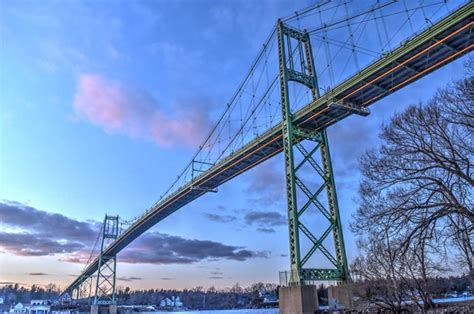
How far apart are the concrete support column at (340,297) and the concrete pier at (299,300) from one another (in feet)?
4.44

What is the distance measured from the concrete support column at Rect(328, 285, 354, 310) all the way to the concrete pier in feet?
4.44

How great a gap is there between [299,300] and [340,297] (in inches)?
104

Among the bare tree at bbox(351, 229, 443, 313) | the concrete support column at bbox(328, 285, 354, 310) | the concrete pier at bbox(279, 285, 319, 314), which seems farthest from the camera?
the concrete support column at bbox(328, 285, 354, 310)

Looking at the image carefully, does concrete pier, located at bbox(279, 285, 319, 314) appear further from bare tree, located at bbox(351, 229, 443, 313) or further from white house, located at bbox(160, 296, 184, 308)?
white house, located at bbox(160, 296, 184, 308)

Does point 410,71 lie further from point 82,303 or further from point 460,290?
point 82,303

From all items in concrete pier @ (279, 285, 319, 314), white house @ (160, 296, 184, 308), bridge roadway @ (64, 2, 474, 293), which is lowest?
white house @ (160, 296, 184, 308)

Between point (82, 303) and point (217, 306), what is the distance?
7884cm

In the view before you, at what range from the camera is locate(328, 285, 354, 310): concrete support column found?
17.5m

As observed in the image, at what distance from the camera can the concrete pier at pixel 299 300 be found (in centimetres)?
1611

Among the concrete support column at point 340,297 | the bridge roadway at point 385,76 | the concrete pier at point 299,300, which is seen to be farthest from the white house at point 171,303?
the concrete pier at point 299,300

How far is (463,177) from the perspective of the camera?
419 inches

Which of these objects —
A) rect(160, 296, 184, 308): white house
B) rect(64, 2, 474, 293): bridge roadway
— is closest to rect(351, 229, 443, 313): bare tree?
rect(64, 2, 474, 293): bridge roadway

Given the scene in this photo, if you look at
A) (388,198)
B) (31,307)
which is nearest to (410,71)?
(388,198)

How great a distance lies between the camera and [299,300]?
16.3m
